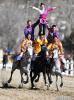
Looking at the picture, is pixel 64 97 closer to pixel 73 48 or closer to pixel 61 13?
pixel 73 48

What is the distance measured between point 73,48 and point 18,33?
8214mm

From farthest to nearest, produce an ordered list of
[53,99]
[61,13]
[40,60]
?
[61,13]
[40,60]
[53,99]

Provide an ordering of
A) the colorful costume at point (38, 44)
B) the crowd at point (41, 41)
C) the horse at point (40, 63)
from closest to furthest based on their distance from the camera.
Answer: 1. the horse at point (40, 63)
2. the crowd at point (41, 41)
3. the colorful costume at point (38, 44)

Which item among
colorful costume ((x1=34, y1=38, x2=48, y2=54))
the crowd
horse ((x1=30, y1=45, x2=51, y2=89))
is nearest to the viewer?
horse ((x1=30, y1=45, x2=51, y2=89))

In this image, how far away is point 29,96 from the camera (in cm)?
1747

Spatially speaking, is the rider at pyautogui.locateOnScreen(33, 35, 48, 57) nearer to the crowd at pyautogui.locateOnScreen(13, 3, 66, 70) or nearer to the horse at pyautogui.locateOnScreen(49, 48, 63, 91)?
the crowd at pyautogui.locateOnScreen(13, 3, 66, 70)

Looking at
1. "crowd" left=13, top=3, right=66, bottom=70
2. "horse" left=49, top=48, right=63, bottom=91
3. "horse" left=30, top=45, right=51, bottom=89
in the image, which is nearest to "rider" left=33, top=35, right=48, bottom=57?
"crowd" left=13, top=3, right=66, bottom=70

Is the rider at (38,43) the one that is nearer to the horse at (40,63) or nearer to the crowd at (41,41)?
the crowd at (41,41)

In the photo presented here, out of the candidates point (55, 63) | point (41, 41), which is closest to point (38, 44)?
point (41, 41)

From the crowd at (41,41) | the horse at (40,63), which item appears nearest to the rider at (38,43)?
the crowd at (41,41)

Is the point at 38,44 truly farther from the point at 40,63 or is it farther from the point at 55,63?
the point at 55,63

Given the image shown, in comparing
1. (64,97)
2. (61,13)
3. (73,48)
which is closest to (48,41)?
(64,97)

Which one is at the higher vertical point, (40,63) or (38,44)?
(38,44)

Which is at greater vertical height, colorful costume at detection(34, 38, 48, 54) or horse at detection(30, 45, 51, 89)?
colorful costume at detection(34, 38, 48, 54)
